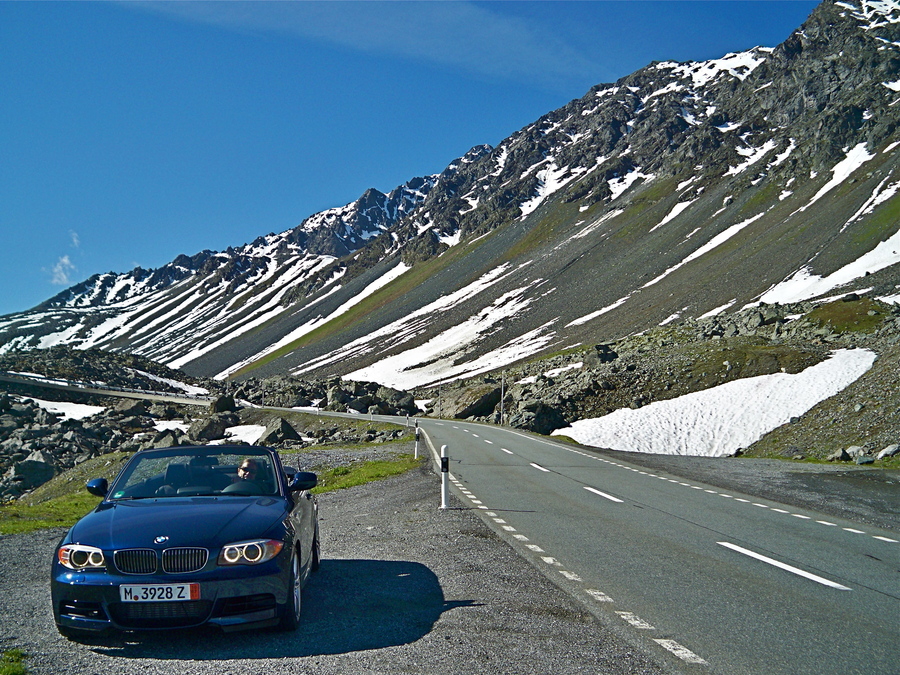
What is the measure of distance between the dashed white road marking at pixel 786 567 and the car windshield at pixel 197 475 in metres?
6.04

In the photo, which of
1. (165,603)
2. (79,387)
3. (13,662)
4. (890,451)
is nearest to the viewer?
(13,662)

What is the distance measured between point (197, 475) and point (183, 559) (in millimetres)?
1961

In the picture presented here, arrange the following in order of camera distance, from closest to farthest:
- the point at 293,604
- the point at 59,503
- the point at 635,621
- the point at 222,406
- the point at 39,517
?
the point at 293,604
the point at 635,621
the point at 39,517
the point at 59,503
the point at 222,406

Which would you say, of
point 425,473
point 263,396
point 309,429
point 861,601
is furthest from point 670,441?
point 263,396

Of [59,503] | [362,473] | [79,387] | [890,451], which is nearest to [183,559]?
[362,473]

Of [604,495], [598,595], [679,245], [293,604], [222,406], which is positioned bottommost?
[604,495]

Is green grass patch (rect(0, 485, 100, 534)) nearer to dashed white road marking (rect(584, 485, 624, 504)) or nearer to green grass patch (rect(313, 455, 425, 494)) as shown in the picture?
green grass patch (rect(313, 455, 425, 494))

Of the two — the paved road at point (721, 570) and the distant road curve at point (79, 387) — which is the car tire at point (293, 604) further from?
the distant road curve at point (79, 387)

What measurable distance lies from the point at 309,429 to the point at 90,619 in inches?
1812

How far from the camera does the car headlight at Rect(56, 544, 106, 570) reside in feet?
17.1

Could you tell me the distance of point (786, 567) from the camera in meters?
8.17

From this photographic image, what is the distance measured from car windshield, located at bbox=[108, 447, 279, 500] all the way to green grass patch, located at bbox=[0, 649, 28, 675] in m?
1.80

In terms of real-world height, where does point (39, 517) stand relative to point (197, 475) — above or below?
below

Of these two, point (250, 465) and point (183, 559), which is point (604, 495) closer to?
point (250, 465)
